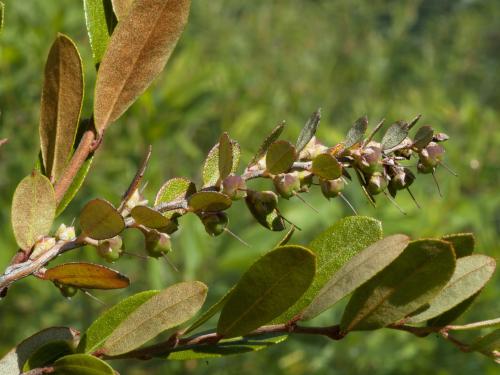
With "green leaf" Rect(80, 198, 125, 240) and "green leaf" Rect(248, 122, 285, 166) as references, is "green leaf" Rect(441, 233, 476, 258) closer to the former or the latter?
"green leaf" Rect(248, 122, 285, 166)

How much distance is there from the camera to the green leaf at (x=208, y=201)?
2.19 ft

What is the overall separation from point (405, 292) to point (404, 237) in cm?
7

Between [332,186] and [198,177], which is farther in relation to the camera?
[198,177]

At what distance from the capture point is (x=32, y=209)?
686 millimetres

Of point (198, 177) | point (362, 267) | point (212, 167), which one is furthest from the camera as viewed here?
point (198, 177)

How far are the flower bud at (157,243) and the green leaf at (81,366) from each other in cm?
11

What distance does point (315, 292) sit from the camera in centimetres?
73

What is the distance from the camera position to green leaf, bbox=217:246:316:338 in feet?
2.12

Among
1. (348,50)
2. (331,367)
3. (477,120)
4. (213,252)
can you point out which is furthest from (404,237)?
(348,50)

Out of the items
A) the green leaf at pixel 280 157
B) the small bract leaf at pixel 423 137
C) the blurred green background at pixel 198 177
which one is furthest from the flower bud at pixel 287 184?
the blurred green background at pixel 198 177

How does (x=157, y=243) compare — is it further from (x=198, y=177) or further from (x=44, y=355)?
(x=198, y=177)

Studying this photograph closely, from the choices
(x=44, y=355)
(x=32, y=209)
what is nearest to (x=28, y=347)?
(x=44, y=355)

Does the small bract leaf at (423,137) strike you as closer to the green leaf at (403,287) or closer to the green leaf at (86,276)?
the green leaf at (403,287)

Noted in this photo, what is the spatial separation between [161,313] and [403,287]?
8.2 inches
